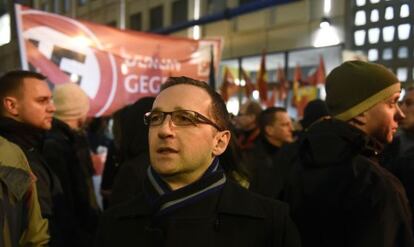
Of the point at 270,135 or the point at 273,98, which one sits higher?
the point at 273,98

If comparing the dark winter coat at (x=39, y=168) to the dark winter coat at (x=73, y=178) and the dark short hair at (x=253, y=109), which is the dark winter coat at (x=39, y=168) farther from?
the dark short hair at (x=253, y=109)

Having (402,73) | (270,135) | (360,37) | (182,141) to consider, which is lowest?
(270,135)

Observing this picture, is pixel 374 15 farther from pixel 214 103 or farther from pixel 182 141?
pixel 182 141

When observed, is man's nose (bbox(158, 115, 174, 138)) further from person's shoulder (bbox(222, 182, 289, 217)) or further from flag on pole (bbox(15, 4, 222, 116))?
flag on pole (bbox(15, 4, 222, 116))

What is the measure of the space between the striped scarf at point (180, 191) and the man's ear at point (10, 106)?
1578 mm

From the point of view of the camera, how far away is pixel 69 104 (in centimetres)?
454

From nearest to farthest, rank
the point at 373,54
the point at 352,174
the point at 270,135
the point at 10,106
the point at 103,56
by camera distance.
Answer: the point at 352,174 → the point at 10,106 → the point at 373,54 → the point at 270,135 → the point at 103,56

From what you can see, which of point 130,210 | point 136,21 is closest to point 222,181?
point 130,210

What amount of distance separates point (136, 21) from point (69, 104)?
16607 millimetres

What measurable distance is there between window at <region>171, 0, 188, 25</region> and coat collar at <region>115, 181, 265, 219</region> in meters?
16.2

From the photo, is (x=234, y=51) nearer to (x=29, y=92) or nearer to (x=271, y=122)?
(x=271, y=122)

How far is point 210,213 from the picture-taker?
6.13 feet

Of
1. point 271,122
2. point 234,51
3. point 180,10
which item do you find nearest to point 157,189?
point 271,122

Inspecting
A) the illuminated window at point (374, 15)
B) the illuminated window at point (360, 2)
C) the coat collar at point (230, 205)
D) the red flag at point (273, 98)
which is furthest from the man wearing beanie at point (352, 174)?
the red flag at point (273, 98)
